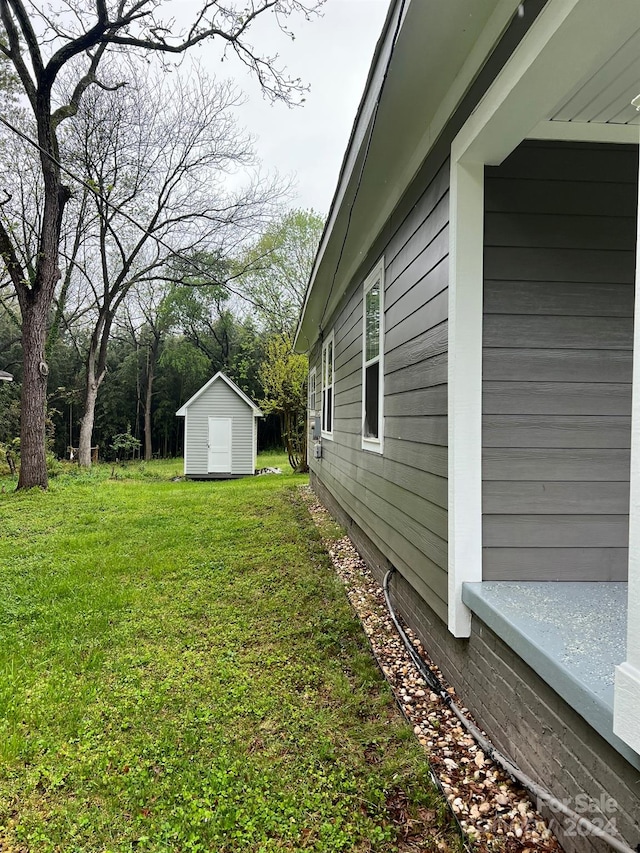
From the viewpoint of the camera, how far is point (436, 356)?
2330 millimetres

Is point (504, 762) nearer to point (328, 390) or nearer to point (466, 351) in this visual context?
point (466, 351)

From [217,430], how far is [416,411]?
11.5 meters

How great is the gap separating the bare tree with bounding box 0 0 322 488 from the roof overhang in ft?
15.2

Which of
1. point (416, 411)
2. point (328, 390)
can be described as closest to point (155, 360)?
point (328, 390)

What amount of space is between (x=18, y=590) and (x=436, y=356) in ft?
12.4

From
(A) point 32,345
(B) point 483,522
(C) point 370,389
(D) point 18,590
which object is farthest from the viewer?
(A) point 32,345

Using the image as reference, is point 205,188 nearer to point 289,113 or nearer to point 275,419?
point 289,113

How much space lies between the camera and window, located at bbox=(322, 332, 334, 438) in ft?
22.4

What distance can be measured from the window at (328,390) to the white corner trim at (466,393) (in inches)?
183

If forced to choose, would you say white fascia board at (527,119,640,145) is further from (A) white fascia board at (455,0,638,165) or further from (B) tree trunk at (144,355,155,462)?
(B) tree trunk at (144,355,155,462)

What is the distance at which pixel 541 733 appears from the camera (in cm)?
147

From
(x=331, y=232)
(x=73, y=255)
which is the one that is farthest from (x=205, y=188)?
(x=331, y=232)

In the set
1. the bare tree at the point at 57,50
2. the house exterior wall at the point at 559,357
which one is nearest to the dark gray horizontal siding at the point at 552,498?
the house exterior wall at the point at 559,357

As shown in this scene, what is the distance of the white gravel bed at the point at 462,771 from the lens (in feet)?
4.61
